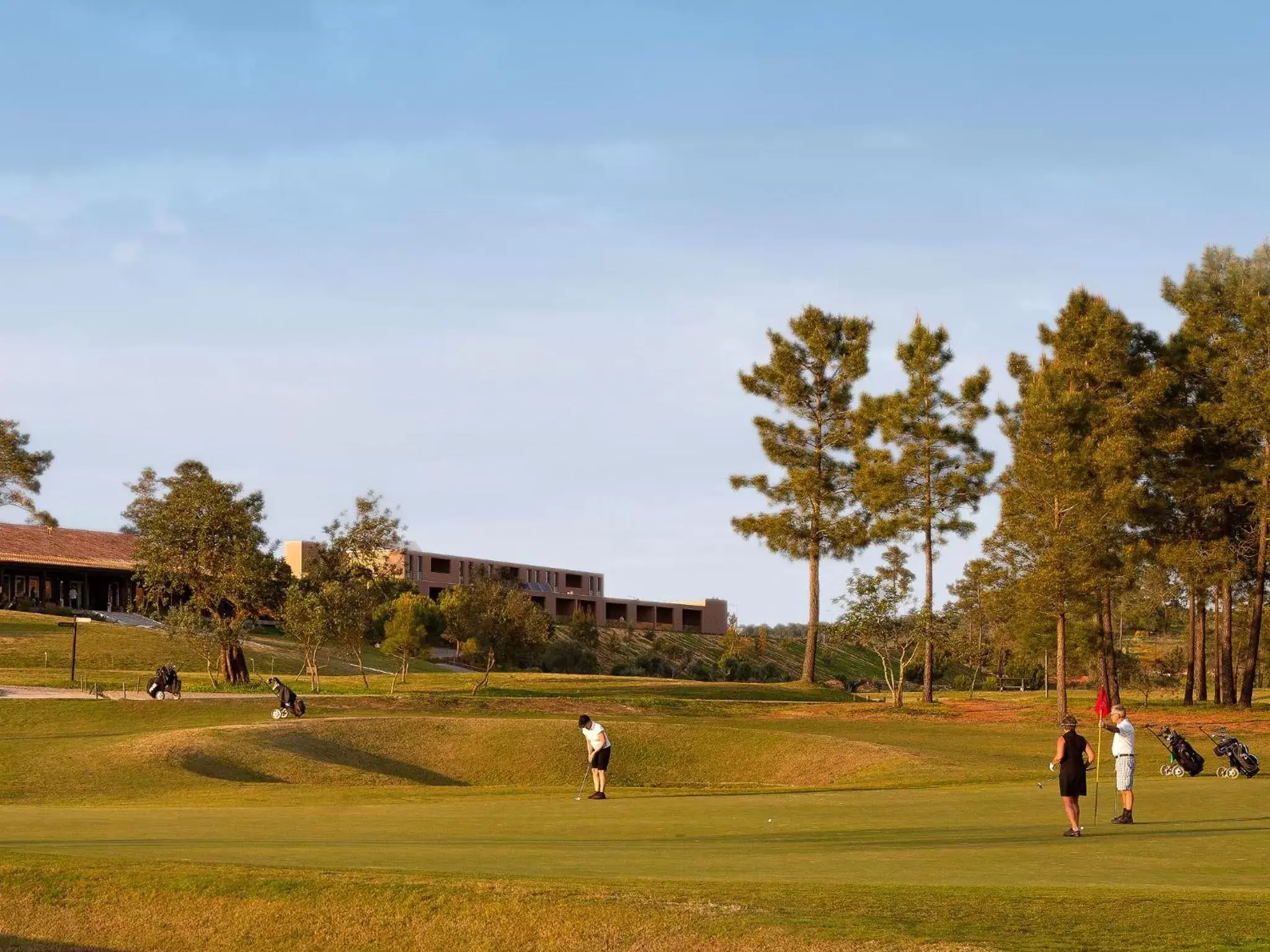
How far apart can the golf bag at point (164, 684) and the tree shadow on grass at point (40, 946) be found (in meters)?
35.5

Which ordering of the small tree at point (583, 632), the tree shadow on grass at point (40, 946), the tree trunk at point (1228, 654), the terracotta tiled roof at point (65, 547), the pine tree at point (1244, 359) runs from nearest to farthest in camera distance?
the tree shadow on grass at point (40, 946), the pine tree at point (1244, 359), the tree trunk at point (1228, 654), the terracotta tiled roof at point (65, 547), the small tree at point (583, 632)

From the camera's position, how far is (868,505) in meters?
66.6

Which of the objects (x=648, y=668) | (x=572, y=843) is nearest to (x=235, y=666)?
(x=572, y=843)

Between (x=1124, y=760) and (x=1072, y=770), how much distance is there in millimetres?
2978

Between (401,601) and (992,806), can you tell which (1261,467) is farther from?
(401,601)

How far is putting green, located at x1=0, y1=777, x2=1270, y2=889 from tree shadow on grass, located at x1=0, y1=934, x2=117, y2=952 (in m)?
1.69

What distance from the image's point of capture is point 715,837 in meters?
19.5

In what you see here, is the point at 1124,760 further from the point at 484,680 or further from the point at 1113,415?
the point at 484,680

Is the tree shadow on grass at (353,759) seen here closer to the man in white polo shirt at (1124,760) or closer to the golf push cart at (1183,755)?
the golf push cart at (1183,755)

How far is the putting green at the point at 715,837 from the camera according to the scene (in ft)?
49.7

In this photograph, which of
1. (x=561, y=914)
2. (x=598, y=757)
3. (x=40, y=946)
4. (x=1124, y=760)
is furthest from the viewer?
(x=598, y=757)

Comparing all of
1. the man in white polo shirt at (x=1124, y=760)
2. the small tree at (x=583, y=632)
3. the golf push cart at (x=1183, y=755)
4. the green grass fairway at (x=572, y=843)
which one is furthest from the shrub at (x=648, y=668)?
the man in white polo shirt at (x=1124, y=760)

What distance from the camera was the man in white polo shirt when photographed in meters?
22.0

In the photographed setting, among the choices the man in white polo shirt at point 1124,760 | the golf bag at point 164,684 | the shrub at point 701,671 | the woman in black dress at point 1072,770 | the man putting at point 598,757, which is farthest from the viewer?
the shrub at point 701,671
